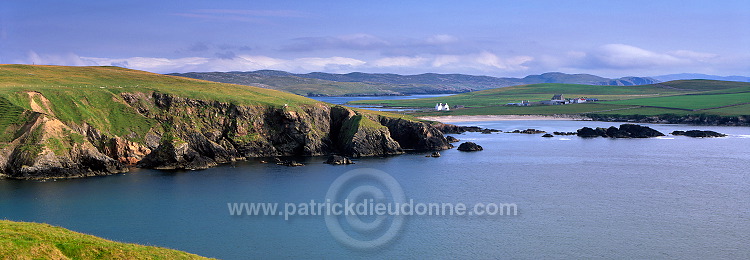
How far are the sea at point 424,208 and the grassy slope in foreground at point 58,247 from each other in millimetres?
13137

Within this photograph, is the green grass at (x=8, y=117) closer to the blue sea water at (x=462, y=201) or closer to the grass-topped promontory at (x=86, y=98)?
the grass-topped promontory at (x=86, y=98)

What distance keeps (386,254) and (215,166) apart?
47.0 meters

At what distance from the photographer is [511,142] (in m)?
121

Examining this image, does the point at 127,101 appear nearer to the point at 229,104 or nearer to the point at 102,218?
the point at 229,104

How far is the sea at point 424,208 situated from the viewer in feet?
151

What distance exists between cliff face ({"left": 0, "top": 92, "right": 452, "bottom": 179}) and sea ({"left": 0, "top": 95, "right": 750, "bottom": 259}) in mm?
3990

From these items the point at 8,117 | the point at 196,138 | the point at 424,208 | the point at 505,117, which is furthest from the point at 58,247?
the point at 505,117

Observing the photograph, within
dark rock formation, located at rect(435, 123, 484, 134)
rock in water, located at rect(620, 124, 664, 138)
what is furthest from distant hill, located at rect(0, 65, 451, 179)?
rock in water, located at rect(620, 124, 664, 138)

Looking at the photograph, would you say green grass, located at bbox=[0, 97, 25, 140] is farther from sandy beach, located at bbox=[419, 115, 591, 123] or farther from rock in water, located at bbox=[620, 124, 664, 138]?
sandy beach, located at bbox=[419, 115, 591, 123]

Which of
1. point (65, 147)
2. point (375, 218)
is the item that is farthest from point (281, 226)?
point (65, 147)

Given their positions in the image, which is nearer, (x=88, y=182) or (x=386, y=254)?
(x=386, y=254)

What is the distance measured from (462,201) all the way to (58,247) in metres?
42.0

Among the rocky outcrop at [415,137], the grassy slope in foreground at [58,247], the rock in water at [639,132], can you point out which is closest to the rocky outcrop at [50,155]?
the grassy slope in foreground at [58,247]

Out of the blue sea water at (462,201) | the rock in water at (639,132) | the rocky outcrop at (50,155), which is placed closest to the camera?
the blue sea water at (462,201)
